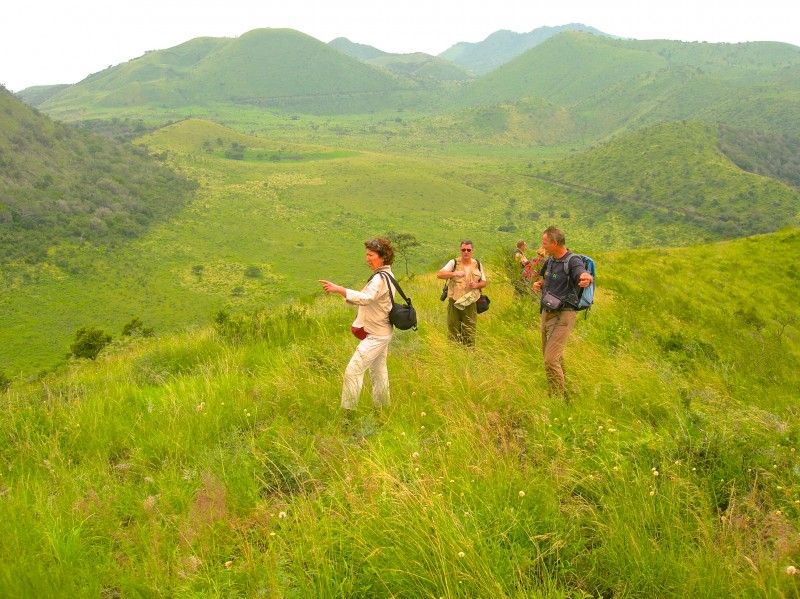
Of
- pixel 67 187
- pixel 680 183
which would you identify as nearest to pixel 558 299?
pixel 680 183

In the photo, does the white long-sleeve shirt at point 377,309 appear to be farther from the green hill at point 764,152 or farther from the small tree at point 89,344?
the green hill at point 764,152

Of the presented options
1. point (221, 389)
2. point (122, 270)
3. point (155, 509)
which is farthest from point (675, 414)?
point (122, 270)

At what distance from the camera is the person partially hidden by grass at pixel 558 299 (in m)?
5.60

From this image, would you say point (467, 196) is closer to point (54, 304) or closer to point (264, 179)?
point (264, 179)

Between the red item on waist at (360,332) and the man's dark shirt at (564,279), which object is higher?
the man's dark shirt at (564,279)

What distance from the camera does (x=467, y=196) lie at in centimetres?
13275

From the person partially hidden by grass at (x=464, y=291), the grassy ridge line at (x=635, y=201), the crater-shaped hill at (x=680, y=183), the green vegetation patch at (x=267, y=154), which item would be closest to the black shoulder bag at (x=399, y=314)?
the person partially hidden by grass at (x=464, y=291)

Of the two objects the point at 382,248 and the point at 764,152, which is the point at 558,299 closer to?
the point at 382,248

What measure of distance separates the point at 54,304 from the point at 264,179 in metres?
71.4

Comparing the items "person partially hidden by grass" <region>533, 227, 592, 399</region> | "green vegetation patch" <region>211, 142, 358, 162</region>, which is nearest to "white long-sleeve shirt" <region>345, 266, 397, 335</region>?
"person partially hidden by grass" <region>533, 227, 592, 399</region>

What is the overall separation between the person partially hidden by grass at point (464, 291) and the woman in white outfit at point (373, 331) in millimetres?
2213

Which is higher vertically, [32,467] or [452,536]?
[452,536]

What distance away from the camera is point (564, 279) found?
578 centimetres

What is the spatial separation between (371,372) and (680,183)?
421 feet
